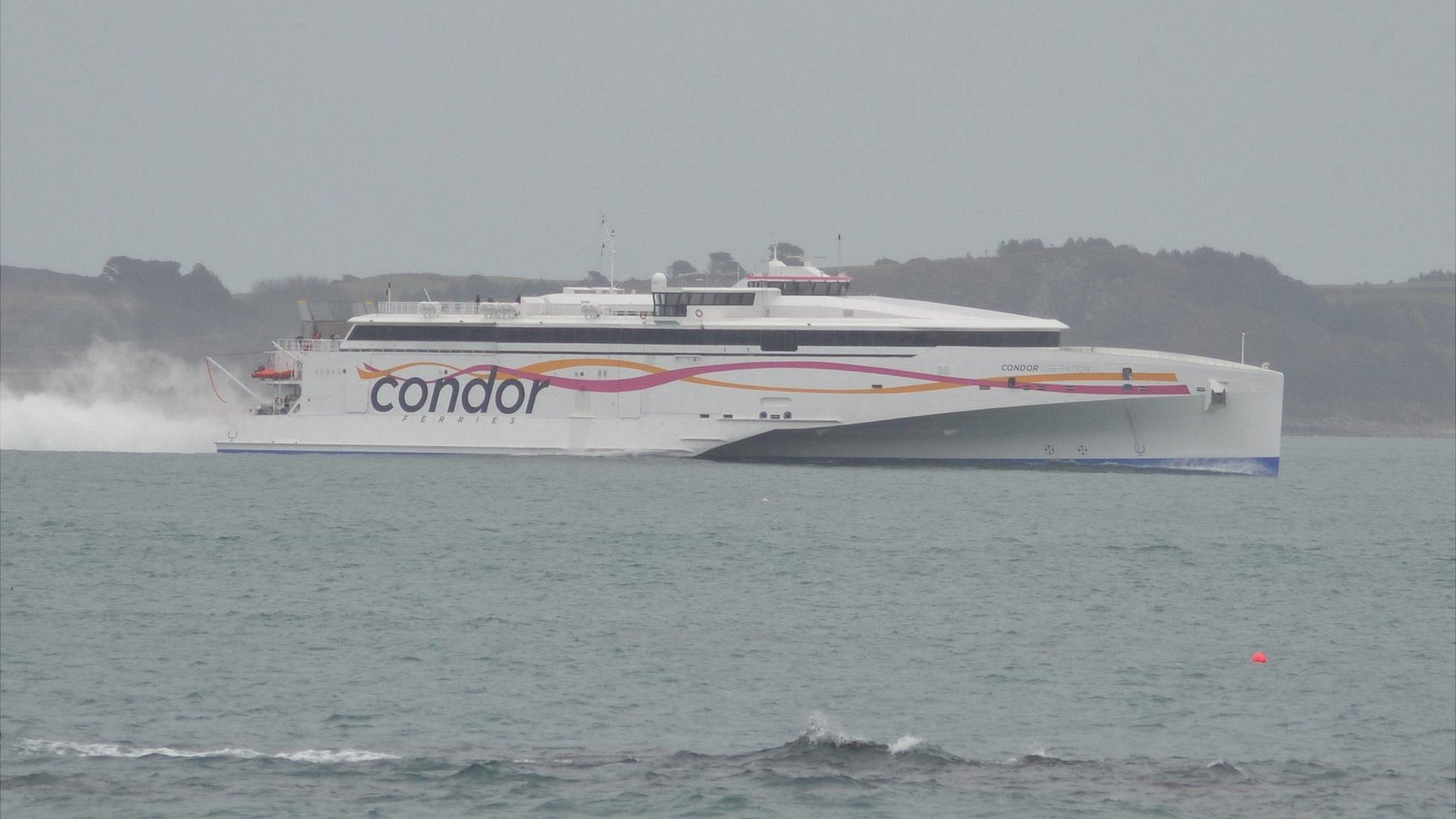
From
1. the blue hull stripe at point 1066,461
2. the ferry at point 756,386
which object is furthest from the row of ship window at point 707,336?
the blue hull stripe at point 1066,461

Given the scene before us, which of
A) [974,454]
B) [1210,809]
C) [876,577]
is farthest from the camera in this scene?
[974,454]

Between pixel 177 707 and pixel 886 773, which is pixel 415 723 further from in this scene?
pixel 886 773

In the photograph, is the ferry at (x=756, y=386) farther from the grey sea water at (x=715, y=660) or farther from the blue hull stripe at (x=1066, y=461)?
the grey sea water at (x=715, y=660)

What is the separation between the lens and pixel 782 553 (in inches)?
1088

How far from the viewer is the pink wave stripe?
43156mm

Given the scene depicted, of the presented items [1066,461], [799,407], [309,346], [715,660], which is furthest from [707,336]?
[715,660]

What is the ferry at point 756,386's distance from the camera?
4369 centimetres

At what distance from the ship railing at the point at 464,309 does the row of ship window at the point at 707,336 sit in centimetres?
75

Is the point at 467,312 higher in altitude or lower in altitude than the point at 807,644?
higher

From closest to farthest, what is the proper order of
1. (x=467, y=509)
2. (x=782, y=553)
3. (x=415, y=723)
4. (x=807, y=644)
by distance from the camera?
(x=415, y=723), (x=807, y=644), (x=782, y=553), (x=467, y=509)

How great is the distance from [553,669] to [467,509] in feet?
55.8

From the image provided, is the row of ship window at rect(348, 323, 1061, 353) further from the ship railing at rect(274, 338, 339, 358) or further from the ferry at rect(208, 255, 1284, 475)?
the ship railing at rect(274, 338, 339, 358)

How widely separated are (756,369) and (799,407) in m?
1.63

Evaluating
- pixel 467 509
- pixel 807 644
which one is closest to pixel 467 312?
pixel 467 509
